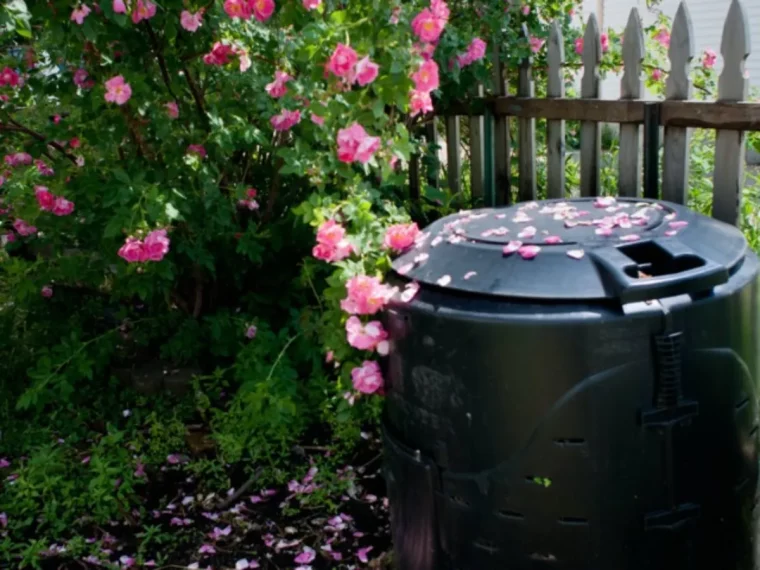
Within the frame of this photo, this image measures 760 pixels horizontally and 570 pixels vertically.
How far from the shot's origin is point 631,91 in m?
3.10

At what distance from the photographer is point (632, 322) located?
1.65 metres

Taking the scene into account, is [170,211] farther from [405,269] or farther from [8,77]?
[405,269]

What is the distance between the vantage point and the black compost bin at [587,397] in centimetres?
168

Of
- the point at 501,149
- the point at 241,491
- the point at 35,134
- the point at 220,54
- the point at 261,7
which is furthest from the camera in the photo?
the point at 501,149

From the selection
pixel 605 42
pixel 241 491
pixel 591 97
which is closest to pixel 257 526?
pixel 241 491

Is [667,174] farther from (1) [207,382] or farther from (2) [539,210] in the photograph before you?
(1) [207,382]

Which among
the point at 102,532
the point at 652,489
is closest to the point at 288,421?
the point at 102,532

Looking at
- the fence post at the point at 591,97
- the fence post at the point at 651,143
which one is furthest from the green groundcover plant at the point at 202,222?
the fence post at the point at 651,143

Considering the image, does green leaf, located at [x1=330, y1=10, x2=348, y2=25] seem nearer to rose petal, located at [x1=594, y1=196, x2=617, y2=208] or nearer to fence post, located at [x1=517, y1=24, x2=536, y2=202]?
rose petal, located at [x1=594, y1=196, x2=617, y2=208]

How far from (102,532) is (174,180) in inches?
52.1

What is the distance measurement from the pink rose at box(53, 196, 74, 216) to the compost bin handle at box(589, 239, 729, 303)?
230 cm

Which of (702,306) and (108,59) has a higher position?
(108,59)

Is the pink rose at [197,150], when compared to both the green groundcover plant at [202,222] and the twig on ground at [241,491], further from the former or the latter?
the twig on ground at [241,491]

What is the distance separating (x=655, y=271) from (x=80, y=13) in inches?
77.9
